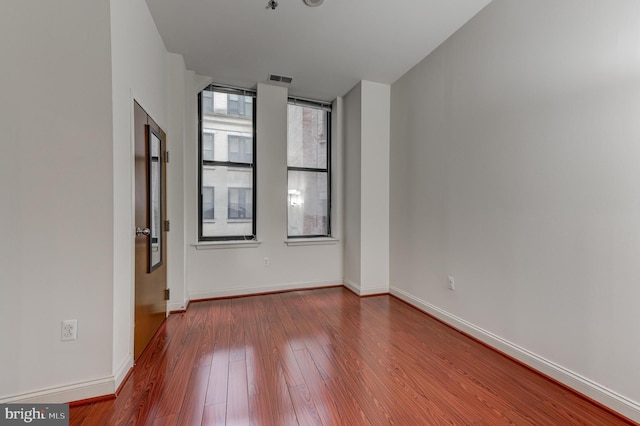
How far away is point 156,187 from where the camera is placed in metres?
2.54

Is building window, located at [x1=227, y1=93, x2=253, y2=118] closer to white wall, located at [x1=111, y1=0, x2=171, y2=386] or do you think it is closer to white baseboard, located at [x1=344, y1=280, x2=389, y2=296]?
white wall, located at [x1=111, y1=0, x2=171, y2=386]

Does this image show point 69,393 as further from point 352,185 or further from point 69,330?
point 352,185

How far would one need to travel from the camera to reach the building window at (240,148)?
3.68 metres

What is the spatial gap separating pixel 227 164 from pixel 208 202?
557 mm

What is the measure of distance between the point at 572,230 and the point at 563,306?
1.66 feet

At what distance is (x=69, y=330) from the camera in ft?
5.14

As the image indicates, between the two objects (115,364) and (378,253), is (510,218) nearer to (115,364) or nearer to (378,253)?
(378,253)

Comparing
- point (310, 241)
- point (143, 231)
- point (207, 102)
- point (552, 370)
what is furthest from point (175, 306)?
point (552, 370)

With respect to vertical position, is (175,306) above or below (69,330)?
below

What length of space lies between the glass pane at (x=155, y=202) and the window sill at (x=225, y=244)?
2.43 feet

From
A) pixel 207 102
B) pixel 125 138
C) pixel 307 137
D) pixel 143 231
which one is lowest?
pixel 143 231

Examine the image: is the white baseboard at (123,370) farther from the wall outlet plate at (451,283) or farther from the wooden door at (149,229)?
the wall outlet plate at (451,283)

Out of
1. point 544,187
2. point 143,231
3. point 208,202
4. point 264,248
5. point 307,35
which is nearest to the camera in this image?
point 544,187

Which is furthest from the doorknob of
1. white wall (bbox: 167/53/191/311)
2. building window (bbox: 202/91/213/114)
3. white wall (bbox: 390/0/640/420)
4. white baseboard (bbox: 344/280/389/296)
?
white wall (bbox: 390/0/640/420)
